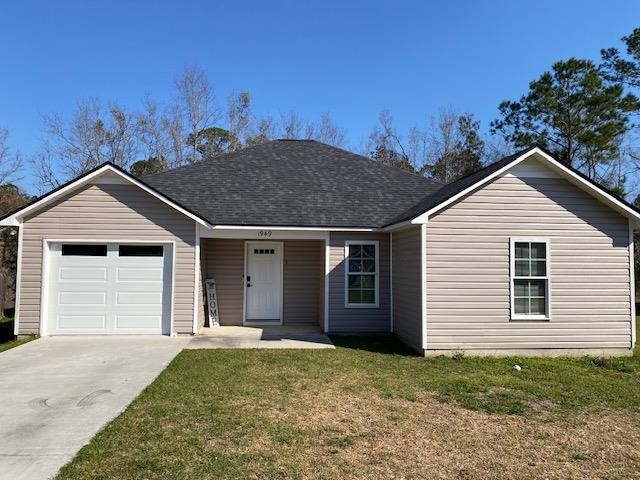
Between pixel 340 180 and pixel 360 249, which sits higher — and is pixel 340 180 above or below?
above

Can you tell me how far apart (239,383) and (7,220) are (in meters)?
7.32

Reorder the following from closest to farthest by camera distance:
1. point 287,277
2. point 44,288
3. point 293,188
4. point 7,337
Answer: point 44,288 → point 7,337 → point 287,277 → point 293,188

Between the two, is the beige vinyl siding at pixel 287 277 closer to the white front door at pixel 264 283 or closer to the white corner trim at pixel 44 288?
the white front door at pixel 264 283

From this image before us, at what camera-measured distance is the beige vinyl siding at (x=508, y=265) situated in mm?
9680

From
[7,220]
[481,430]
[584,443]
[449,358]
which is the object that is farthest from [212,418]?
[7,220]

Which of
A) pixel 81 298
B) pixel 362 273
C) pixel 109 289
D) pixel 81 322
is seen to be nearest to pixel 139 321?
pixel 109 289

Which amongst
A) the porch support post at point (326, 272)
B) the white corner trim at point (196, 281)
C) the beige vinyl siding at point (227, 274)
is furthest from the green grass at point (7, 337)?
the porch support post at point (326, 272)

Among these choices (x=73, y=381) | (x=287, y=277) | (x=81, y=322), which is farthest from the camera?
(x=287, y=277)

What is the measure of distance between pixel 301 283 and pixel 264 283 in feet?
3.50

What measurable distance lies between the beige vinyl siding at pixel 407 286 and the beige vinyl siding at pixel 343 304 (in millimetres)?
340

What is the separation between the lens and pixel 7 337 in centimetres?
1184

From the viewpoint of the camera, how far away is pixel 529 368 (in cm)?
877

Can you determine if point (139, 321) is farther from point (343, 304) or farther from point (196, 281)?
point (343, 304)

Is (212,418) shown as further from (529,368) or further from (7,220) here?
(7,220)
